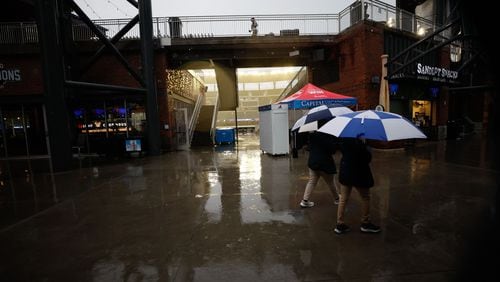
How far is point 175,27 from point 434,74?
47.2ft

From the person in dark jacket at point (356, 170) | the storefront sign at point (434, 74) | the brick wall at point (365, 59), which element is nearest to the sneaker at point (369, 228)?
the person in dark jacket at point (356, 170)

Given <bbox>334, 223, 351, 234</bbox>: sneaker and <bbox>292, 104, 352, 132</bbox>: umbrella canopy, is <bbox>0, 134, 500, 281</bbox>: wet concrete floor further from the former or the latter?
<bbox>292, 104, 352, 132</bbox>: umbrella canopy

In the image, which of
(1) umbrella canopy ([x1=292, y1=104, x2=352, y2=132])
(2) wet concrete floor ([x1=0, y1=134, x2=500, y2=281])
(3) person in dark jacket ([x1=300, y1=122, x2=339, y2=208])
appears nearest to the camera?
(2) wet concrete floor ([x1=0, y1=134, x2=500, y2=281])

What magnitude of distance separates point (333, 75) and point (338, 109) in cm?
1196

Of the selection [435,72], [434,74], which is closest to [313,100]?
[434,74]

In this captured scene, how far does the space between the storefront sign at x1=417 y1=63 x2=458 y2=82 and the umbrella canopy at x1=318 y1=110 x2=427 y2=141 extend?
42.1 ft

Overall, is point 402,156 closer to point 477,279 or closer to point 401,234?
point 401,234

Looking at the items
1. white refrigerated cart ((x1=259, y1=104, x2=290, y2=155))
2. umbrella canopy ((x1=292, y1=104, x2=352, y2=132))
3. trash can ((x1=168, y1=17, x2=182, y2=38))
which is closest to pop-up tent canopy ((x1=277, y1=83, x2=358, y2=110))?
white refrigerated cart ((x1=259, y1=104, x2=290, y2=155))

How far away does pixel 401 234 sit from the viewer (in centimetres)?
410

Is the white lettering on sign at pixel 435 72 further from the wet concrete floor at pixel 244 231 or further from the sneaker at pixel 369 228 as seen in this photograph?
the sneaker at pixel 369 228

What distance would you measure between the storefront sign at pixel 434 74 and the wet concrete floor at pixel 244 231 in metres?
7.64

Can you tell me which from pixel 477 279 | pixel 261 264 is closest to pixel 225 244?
pixel 261 264

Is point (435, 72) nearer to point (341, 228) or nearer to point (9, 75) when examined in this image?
point (341, 228)

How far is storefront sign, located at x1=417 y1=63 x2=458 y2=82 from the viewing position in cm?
1413
